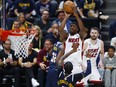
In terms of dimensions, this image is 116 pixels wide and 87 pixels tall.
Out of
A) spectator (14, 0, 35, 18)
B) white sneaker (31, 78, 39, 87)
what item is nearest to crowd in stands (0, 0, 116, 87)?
white sneaker (31, 78, 39, 87)

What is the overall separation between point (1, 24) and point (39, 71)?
258 cm

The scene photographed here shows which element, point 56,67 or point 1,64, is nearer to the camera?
point 56,67

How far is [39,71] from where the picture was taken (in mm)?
13539

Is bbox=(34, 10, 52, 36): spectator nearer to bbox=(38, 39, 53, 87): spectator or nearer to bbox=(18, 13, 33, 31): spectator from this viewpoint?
bbox=(18, 13, 33, 31): spectator

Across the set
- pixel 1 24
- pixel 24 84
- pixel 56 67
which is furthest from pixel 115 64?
pixel 1 24

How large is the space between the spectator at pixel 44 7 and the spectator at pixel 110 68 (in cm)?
279

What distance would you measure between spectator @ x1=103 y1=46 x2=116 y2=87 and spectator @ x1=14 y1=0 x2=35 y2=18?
3271 mm

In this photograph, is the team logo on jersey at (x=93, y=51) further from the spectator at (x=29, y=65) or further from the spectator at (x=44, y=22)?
the spectator at (x=44, y=22)

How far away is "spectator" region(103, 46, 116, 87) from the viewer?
13.3 meters

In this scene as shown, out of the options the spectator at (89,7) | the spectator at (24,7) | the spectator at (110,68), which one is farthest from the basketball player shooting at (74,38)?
the spectator at (24,7)

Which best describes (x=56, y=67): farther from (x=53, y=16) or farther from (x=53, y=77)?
(x=53, y=16)

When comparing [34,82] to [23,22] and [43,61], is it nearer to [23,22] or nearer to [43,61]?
[43,61]

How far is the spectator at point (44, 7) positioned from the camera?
1559 cm

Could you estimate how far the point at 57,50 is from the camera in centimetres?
1310
